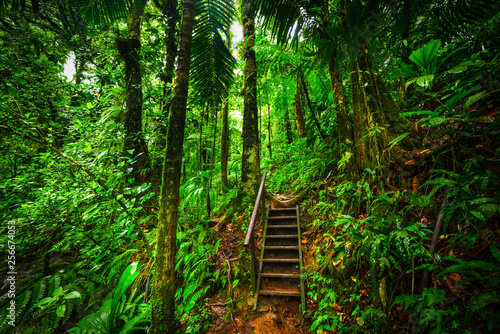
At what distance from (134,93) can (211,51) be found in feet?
7.23

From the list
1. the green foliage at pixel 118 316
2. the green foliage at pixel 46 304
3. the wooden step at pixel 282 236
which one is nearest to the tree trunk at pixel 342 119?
the wooden step at pixel 282 236

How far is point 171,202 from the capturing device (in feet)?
7.11

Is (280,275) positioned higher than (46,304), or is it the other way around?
(280,275)

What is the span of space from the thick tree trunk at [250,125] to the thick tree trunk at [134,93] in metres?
2.25

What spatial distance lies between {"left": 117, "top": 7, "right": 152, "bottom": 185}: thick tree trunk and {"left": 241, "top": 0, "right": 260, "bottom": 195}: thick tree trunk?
7.37 ft

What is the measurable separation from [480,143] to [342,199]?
5.41 ft

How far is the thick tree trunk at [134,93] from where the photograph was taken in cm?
393

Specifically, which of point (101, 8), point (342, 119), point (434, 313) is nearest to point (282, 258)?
point (434, 313)

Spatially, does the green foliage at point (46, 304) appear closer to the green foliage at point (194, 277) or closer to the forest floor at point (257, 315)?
the green foliage at point (194, 277)

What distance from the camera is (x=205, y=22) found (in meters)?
2.73

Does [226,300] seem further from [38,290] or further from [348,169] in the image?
[348,169]

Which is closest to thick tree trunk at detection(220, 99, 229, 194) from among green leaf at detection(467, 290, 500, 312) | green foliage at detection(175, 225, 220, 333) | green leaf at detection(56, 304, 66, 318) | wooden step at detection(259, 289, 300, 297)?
green foliage at detection(175, 225, 220, 333)

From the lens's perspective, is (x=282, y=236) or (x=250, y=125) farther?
(x=250, y=125)

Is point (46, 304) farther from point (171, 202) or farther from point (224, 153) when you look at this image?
point (224, 153)
